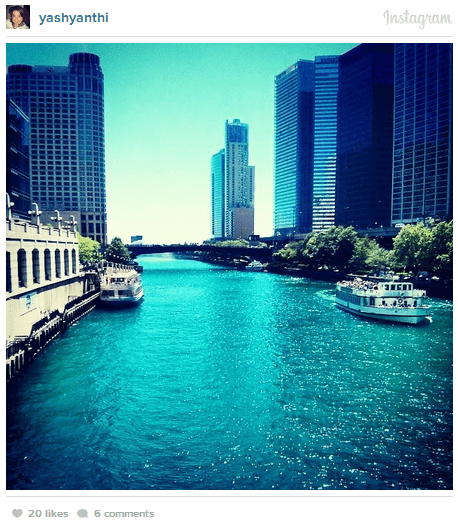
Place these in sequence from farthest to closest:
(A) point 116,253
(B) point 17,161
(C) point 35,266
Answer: (A) point 116,253, (B) point 17,161, (C) point 35,266

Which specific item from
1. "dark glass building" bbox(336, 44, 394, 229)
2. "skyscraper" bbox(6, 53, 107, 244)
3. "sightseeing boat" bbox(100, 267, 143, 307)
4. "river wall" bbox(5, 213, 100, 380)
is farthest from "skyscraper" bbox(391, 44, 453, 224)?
"skyscraper" bbox(6, 53, 107, 244)

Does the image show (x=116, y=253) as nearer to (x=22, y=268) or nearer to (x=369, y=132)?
(x=22, y=268)

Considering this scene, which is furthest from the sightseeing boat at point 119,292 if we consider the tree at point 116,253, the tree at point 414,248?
the tree at point 116,253

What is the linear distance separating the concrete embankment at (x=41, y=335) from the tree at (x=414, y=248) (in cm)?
4579

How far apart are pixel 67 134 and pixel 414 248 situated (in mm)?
116492

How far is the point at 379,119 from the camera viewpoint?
140875mm

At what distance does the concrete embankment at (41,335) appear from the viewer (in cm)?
2217

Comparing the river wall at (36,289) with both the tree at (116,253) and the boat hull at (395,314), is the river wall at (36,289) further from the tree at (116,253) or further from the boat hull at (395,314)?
the tree at (116,253)

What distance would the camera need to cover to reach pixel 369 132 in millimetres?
141625

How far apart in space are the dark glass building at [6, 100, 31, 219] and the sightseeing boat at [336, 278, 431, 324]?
4763 centimetres
